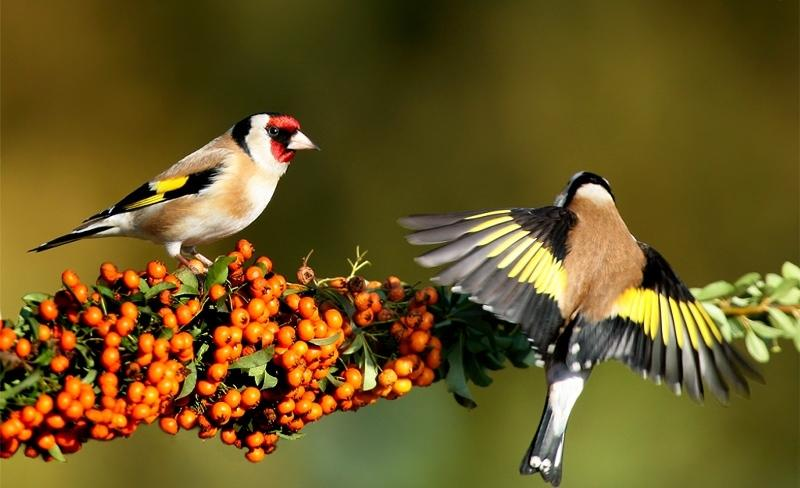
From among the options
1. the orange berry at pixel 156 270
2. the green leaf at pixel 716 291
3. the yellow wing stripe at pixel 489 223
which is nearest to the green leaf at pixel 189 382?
the orange berry at pixel 156 270

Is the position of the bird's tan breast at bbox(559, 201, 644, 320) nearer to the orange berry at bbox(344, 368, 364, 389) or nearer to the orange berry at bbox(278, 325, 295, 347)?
the orange berry at bbox(344, 368, 364, 389)

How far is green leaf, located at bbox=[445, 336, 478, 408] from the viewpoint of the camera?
2457 mm

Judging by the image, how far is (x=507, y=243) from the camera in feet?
8.56

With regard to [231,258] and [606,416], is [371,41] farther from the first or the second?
[231,258]

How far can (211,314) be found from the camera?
7.44 ft

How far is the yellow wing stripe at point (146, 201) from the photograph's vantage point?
128 inches

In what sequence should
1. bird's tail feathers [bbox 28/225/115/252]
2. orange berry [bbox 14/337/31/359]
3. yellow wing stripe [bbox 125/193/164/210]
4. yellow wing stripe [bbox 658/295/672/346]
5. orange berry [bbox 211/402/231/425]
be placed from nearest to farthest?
orange berry [bbox 14/337/31/359] < orange berry [bbox 211/402/231/425] < yellow wing stripe [bbox 658/295/672/346] < bird's tail feathers [bbox 28/225/115/252] < yellow wing stripe [bbox 125/193/164/210]

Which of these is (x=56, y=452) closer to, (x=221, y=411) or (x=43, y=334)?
(x=43, y=334)

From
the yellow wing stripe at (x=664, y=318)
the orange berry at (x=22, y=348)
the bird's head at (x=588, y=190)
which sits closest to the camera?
the orange berry at (x=22, y=348)

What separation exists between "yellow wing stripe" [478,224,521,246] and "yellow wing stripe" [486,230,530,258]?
0.02 m

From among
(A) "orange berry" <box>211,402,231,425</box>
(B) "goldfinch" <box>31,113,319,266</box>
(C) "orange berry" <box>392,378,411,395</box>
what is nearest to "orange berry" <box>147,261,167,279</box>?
(A) "orange berry" <box>211,402,231,425</box>

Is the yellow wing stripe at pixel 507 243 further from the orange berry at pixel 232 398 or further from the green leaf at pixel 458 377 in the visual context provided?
the orange berry at pixel 232 398

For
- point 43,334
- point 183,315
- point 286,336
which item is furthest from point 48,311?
point 286,336

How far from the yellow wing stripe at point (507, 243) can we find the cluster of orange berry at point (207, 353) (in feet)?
0.69
